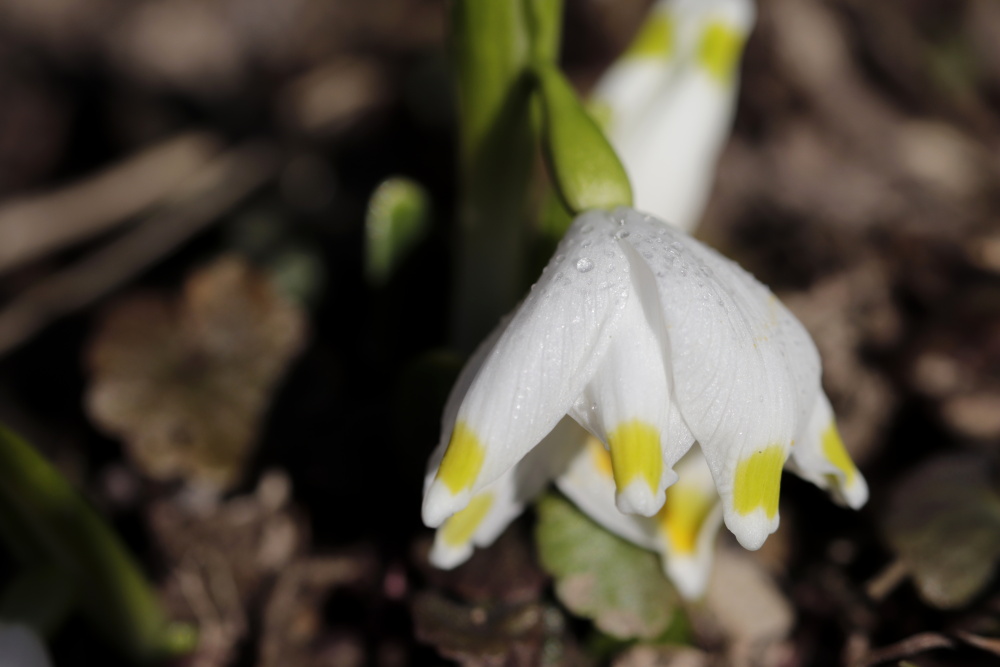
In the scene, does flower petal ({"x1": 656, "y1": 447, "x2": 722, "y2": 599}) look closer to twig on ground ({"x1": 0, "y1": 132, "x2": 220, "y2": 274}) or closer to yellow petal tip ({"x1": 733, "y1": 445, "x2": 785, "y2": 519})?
yellow petal tip ({"x1": 733, "y1": 445, "x2": 785, "y2": 519})

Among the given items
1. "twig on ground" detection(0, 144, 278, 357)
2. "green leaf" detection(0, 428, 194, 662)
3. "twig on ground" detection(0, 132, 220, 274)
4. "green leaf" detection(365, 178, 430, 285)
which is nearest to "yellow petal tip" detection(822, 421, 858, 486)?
"green leaf" detection(365, 178, 430, 285)

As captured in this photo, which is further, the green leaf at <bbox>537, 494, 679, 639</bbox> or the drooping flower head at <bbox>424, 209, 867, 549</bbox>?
the green leaf at <bbox>537, 494, 679, 639</bbox>

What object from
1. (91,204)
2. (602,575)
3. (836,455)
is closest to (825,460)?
(836,455)

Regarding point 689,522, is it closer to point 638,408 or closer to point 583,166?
point 638,408

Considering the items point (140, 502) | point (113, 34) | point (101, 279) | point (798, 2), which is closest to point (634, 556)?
point (140, 502)

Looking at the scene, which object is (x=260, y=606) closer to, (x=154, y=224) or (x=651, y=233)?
(x=651, y=233)

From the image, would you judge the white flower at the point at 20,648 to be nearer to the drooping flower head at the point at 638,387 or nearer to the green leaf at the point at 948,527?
the drooping flower head at the point at 638,387
